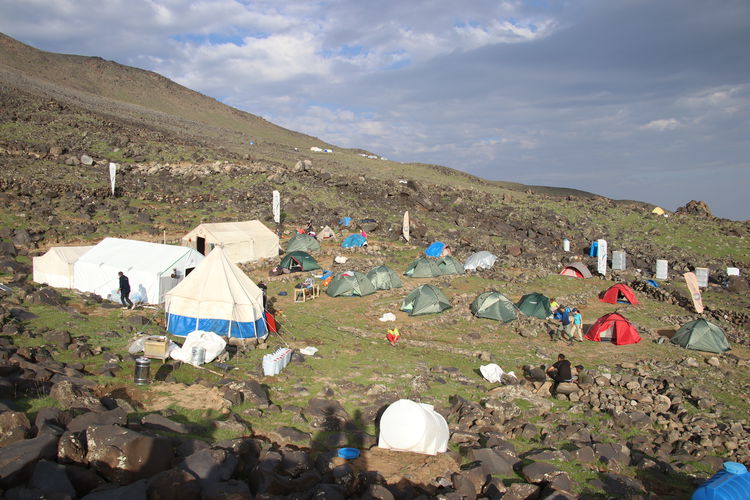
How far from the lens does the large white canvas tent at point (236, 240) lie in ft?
91.5

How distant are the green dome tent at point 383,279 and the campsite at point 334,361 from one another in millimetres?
92

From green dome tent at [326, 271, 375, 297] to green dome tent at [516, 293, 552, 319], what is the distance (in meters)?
6.98

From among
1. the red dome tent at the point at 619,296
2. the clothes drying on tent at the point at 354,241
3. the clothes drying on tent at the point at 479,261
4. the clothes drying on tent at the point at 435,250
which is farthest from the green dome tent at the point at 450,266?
the red dome tent at the point at 619,296

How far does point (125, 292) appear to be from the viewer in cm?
1870

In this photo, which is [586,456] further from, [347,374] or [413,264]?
[413,264]

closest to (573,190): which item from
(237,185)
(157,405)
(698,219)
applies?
(698,219)

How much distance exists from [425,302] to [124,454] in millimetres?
16133

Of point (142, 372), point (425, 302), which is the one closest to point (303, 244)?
point (425, 302)

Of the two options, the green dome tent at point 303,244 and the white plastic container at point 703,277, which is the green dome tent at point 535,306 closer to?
the green dome tent at point 303,244

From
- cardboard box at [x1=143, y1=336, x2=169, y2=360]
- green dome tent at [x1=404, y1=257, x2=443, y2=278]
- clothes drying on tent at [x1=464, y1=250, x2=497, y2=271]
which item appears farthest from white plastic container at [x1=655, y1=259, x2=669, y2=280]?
cardboard box at [x1=143, y1=336, x2=169, y2=360]

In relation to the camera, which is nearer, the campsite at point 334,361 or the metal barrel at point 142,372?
the campsite at point 334,361

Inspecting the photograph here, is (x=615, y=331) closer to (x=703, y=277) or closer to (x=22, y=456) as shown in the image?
(x=703, y=277)

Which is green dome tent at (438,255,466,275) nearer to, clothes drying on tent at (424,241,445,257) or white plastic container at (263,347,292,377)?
clothes drying on tent at (424,241,445,257)

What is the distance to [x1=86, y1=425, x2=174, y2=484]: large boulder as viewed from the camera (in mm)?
6914
